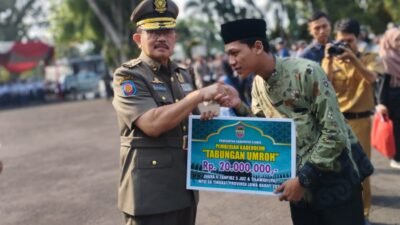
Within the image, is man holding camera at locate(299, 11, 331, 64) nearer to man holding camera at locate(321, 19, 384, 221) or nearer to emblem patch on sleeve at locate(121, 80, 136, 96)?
man holding camera at locate(321, 19, 384, 221)

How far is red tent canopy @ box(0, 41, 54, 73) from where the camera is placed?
27500mm

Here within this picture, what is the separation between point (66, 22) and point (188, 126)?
27.3 m

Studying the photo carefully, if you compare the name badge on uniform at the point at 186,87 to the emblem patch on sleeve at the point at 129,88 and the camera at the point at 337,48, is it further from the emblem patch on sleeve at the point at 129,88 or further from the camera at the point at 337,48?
the camera at the point at 337,48

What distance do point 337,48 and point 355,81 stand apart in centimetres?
50

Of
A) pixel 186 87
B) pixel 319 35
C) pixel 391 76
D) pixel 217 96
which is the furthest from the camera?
pixel 391 76

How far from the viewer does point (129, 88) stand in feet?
7.91

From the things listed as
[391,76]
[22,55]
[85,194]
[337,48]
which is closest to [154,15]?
[337,48]

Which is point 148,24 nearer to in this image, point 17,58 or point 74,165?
point 74,165

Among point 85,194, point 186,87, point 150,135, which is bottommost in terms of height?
point 85,194

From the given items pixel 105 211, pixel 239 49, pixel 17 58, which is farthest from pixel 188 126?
pixel 17 58

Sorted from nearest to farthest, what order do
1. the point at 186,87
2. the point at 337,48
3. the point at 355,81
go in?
the point at 186,87
the point at 337,48
the point at 355,81

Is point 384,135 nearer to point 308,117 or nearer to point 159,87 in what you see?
point 308,117

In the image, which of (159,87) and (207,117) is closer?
(207,117)

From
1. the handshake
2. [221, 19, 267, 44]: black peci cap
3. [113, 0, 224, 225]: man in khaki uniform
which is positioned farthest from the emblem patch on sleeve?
[221, 19, 267, 44]: black peci cap
